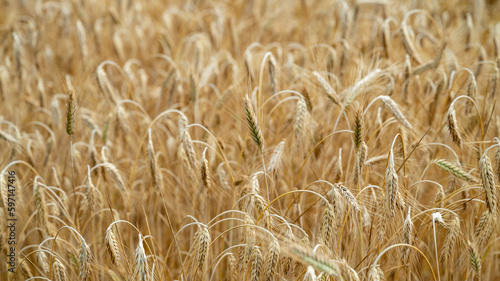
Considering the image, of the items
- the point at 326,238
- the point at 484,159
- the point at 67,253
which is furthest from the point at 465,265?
the point at 67,253

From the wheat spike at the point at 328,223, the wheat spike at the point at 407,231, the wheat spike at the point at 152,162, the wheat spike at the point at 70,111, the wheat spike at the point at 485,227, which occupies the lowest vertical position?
the wheat spike at the point at 485,227

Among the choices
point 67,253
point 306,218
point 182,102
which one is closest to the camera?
point 67,253

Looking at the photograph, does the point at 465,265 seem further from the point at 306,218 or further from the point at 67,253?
the point at 67,253

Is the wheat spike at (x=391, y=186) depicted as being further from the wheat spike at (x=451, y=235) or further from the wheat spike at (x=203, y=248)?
the wheat spike at (x=203, y=248)

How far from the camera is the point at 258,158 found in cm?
233

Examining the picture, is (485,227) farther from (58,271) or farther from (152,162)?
(58,271)

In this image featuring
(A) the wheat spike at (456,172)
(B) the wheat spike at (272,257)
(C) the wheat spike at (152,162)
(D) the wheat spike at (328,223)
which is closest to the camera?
(B) the wheat spike at (272,257)

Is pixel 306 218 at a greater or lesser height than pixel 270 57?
lesser

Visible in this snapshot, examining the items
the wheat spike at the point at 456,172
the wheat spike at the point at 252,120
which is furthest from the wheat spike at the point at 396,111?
the wheat spike at the point at 252,120

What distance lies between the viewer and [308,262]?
1.17 meters

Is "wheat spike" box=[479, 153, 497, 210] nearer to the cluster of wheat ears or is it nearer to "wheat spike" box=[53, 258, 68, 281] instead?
the cluster of wheat ears

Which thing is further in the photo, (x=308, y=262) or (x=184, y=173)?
(x=184, y=173)

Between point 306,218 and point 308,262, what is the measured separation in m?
1.20

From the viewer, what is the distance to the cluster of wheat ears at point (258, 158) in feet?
5.46
